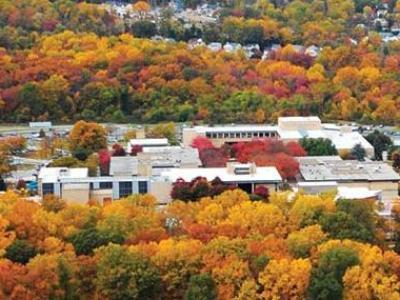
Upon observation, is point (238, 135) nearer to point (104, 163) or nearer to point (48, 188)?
point (104, 163)

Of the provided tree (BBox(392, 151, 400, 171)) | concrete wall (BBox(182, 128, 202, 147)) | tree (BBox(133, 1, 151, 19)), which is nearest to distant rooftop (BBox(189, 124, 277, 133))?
concrete wall (BBox(182, 128, 202, 147))

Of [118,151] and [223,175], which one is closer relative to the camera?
[223,175]

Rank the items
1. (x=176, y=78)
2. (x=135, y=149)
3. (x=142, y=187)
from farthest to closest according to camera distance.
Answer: (x=176, y=78)
(x=135, y=149)
(x=142, y=187)

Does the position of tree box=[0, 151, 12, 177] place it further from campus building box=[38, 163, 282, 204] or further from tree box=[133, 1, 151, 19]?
tree box=[133, 1, 151, 19]

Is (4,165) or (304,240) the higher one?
(304,240)

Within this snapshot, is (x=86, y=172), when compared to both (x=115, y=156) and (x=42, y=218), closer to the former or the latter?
(x=115, y=156)

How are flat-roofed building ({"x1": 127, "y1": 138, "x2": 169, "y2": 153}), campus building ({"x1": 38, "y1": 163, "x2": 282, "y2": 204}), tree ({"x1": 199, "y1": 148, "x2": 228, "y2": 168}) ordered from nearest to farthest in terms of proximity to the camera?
campus building ({"x1": 38, "y1": 163, "x2": 282, "y2": 204})
tree ({"x1": 199, "y1": 148, "x2": 228, "y2": 168})
flat-roofed building ({"x1": 127, "y1": 138, "x2": 169, "y2": 153})

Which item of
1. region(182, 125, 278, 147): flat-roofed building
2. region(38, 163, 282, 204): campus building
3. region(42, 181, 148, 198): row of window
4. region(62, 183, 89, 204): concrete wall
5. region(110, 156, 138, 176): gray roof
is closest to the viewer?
region(62, 183, 89, 204): concrete wall

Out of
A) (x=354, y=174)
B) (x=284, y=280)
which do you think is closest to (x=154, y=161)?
(x=354, y=174)
